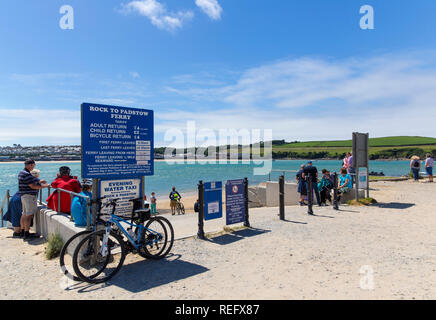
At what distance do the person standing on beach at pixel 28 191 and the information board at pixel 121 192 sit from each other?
2824 millimetres

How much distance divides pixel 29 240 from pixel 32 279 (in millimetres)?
3156

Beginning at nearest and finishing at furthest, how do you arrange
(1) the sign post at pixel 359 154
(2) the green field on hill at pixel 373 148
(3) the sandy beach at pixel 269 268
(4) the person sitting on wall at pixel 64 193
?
1. (3) the sandy beach at pixel 269 268
2. (4) the person sitting on wall at pixel 64 193
3. (1) the sign post at pixel 359 154
4. (2) the green field on hill at pixel 373 148

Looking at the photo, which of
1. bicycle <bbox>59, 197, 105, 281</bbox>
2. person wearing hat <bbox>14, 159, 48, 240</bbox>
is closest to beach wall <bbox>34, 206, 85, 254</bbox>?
person wearing hat <bbox>14, 159, 48, 240</bbox>

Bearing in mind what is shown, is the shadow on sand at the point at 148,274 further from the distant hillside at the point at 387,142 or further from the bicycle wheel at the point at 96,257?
the distant hillside at the point at 387,142

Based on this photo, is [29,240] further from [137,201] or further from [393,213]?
[393,213]

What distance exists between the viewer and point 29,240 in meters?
7.41

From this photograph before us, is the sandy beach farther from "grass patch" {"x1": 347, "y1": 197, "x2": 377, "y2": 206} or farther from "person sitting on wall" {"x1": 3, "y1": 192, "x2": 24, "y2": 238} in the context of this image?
"grass patch" {"x1": 347, "y1": 197, "x2": 377, "y2": 206}

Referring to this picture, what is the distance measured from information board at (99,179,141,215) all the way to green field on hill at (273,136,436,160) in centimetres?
14354

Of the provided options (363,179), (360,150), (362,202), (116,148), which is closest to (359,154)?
(360,150)

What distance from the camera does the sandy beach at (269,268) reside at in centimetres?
410

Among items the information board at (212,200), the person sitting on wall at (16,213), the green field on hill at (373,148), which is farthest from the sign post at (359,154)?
the green field on hill at (373,148)

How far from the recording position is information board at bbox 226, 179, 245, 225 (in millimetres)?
7754

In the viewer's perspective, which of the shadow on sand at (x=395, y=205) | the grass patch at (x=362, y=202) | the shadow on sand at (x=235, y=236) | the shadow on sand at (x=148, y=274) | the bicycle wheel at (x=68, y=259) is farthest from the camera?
the grass patch at (x=362, y=202)
